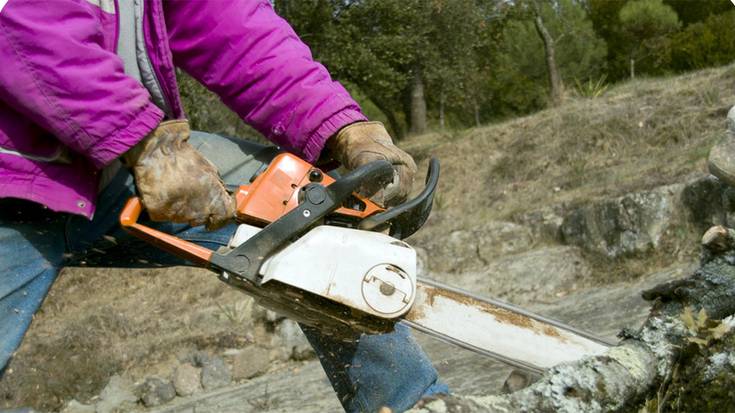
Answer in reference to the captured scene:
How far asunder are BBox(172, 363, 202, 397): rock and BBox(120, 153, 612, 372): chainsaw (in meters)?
3.81

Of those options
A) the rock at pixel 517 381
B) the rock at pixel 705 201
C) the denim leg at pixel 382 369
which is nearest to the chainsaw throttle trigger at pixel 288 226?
the denim leg at pixel 382 369

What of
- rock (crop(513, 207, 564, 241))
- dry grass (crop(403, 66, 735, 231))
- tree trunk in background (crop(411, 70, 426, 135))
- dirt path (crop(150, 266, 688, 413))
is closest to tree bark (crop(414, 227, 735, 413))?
dirt path (crop(150, 266, 688, 413))

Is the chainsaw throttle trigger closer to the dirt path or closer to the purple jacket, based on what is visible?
the purple jacket

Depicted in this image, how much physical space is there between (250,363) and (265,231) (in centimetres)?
407

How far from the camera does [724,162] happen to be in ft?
5.32

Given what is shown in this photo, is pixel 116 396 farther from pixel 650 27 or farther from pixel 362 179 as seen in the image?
pixel 650 27

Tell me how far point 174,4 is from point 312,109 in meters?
0.42

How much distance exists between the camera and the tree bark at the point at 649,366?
1.26 meters

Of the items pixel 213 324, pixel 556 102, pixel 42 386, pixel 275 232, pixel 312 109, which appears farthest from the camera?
pixel 556 102

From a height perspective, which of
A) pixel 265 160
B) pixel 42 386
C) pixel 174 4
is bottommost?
pixel 42 386

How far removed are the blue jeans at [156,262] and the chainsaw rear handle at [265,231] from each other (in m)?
0.20

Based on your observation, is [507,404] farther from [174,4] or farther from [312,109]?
[174,4]

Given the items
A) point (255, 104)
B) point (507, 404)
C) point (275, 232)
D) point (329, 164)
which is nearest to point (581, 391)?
point (507, 404)

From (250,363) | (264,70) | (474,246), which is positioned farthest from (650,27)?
(264,70)
